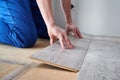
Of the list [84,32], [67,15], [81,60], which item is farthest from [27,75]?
[84,32]

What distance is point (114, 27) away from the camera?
86.7 inches

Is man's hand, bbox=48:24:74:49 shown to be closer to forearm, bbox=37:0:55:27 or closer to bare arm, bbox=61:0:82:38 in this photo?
forearm, bbox=37:0:55:27

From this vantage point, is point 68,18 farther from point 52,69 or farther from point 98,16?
point 52,69

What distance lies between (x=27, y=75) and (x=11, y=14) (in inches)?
29.3

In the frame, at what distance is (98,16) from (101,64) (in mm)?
1199

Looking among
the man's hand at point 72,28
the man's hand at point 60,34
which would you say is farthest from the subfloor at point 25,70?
the man's hand at point 72,28

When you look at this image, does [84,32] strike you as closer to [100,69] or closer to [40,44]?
[40,44]

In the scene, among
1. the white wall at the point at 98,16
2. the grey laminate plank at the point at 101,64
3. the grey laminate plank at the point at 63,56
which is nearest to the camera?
the grey laminate plank at the point at 101,64

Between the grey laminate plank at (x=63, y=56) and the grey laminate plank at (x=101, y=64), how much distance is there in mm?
43

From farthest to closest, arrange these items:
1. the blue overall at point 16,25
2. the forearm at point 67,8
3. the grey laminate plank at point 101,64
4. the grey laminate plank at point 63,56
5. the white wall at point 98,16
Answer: the white wall at point 98,16 < the forearm at point 67,8 < the blue overall at point 16,25 < the grey laminate plank at point 63,56 < the grey laminate plank at point 101,64

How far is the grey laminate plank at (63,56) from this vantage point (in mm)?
1137

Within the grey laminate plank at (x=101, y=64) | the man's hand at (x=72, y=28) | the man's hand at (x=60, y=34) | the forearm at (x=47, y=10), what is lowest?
the grey laminate plank at (x=101, y=64)

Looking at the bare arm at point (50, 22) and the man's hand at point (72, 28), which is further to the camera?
the man's hand at point (72, 28)

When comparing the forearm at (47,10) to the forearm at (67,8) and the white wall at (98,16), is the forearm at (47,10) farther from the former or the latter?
the white wall at (98,16)
